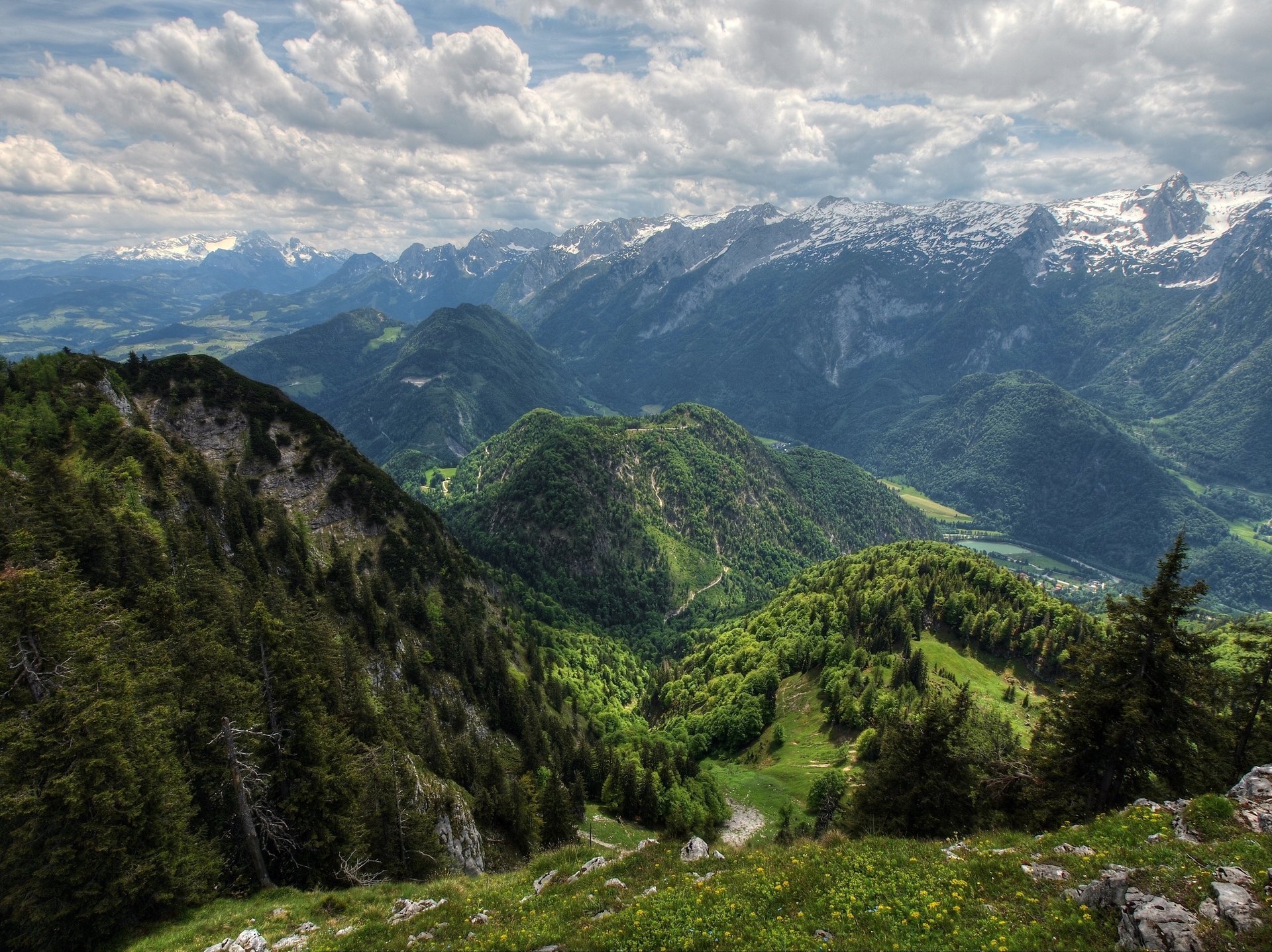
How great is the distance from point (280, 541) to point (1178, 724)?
9620 centimetres

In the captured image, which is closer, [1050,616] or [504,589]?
[1050,616]

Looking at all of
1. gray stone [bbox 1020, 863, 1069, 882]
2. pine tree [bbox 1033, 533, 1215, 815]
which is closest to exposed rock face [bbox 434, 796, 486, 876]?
gray stone [bbox 1020, 863, 1069, 882]

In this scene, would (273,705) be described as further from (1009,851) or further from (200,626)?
(1009,851)

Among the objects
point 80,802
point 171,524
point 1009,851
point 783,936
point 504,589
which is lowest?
point 504,589

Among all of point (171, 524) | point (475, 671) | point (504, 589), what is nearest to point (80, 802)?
point (171, 524)

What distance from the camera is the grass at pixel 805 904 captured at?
1777 cm

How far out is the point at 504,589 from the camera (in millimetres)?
191625

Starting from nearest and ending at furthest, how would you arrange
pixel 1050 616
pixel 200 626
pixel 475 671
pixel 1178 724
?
pixel 1178 724
pixel 200 626
pixel 475 671
pixel 1050 616

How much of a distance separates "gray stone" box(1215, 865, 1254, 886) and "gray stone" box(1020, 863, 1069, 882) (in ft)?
14.6

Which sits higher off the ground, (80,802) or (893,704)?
(80,802)

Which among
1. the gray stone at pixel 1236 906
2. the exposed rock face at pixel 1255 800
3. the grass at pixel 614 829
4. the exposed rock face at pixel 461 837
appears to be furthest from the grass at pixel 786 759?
the gray stone at pixel 1236 906

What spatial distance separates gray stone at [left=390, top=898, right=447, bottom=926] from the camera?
2602 cm

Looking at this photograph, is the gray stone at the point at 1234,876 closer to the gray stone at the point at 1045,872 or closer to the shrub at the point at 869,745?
the gray stone at the point at 1045,872

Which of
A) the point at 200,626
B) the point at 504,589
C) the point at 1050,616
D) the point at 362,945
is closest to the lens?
the point at 362,945
